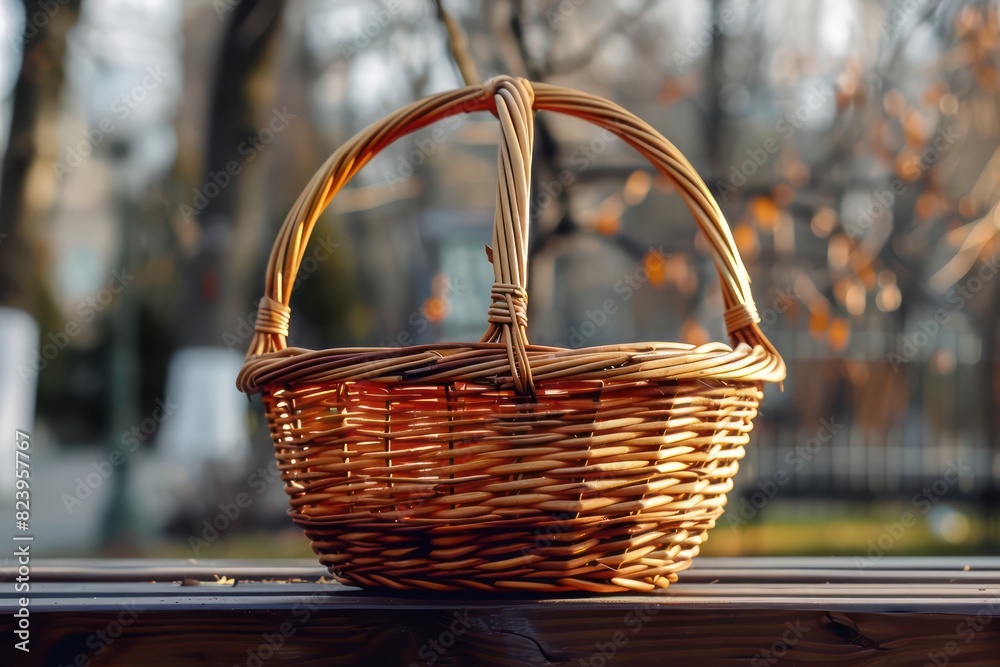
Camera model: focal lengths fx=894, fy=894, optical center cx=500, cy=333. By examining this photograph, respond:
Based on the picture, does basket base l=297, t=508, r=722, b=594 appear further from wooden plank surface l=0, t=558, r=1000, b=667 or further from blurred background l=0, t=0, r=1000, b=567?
blurred background l=0, t=0, r=1000, b=567

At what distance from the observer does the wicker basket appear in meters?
0.74

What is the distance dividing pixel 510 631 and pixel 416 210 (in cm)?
316

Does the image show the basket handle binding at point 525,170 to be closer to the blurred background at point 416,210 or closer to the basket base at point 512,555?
the basket base at point 512,555

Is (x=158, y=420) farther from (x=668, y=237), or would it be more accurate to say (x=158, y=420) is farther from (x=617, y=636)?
(x=617, y=636)

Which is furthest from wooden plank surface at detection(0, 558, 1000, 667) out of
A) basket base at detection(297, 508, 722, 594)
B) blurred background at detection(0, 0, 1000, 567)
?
blurred background at detection(0, 0, 1000, 567)

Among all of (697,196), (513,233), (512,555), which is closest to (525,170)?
(513,233)

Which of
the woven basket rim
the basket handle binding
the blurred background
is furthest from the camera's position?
the blurred background

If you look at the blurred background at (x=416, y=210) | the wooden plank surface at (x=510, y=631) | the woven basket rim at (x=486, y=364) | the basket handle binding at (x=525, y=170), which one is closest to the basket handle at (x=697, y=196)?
the basket handle binding at (x=525, y=170)

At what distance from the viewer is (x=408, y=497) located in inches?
30.1

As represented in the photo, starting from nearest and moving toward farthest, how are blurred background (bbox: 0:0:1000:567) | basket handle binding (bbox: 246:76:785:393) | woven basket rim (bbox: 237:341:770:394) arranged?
woven basket rim (bbox: 237:341:770:394) < basket handle binding (bbox: 246:76:785:393) < blurred background (bbox: 0:0:1000:567)

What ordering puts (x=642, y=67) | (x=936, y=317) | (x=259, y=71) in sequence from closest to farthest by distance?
1. (x=259, y=71)
2. (x=642, y=67)
3. (x=936, y=317)

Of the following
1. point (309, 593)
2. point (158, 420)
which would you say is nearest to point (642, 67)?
point (158, 420)

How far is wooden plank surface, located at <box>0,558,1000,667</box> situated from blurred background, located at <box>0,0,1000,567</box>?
2098 millimetres

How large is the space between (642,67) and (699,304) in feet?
3.18
